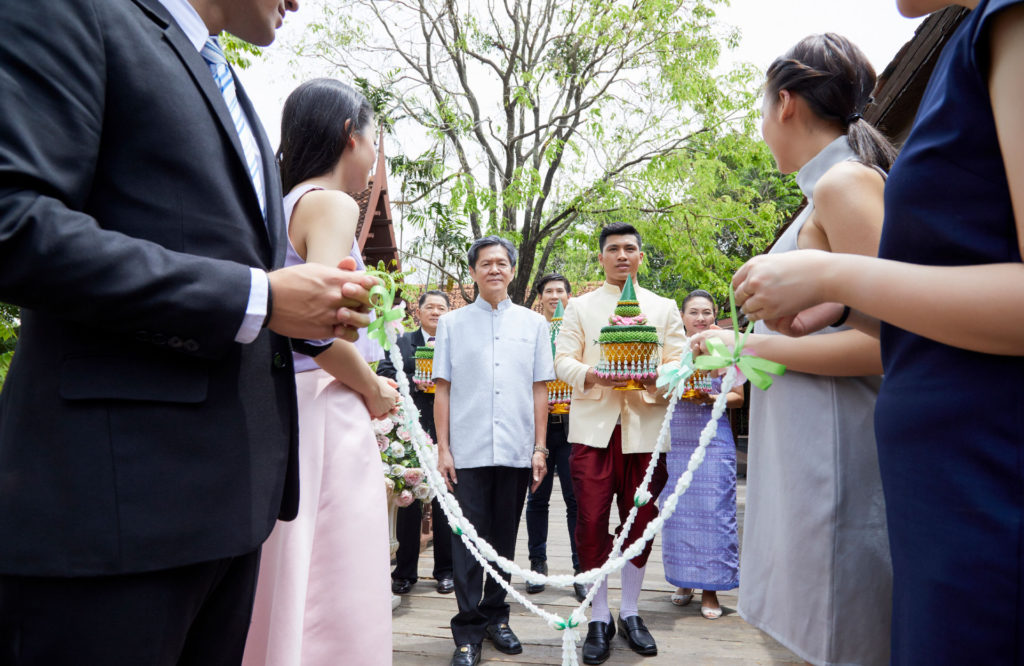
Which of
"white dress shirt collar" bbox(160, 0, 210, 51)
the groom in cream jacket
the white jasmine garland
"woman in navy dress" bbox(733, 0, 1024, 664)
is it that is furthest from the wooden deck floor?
"white dress shirt collar" bbox(160, 0, 210, 51)

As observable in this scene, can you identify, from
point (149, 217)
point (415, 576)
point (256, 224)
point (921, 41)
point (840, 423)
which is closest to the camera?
point (149, 217)

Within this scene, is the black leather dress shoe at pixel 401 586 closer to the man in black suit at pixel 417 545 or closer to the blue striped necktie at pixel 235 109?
the man in black suit at pixel 417 545

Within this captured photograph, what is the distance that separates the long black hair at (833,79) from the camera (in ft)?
5.38

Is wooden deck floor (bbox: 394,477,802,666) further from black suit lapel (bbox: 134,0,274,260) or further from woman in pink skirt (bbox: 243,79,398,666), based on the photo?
black suit lapel (bbox: 134,0,274,260)

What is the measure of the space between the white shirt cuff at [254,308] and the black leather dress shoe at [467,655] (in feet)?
9.03

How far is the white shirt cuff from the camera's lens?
999 mm

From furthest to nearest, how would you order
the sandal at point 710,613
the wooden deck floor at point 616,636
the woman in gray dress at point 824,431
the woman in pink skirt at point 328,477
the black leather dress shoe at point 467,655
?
the sandal at point 710,613
the wooden deck floor at point 616,636
the black leather dress shoe at point 467,655
the woman in pink skirt at point 328,477
the woman in gray dress at point 824,431

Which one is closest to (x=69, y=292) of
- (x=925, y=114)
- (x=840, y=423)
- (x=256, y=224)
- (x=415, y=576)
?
(x=256, y=224)

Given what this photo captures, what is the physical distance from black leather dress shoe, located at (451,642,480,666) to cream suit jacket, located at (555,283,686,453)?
1154 millimetres

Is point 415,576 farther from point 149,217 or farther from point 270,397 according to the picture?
point 149,217

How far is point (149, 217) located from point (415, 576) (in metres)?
4.20

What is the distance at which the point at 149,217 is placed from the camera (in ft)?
3.22

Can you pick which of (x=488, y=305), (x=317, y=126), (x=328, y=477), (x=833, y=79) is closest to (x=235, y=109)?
(x=317, y=126)

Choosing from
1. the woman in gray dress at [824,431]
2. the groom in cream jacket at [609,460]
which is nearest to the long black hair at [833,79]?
the woman in gray dress at [824,431]
